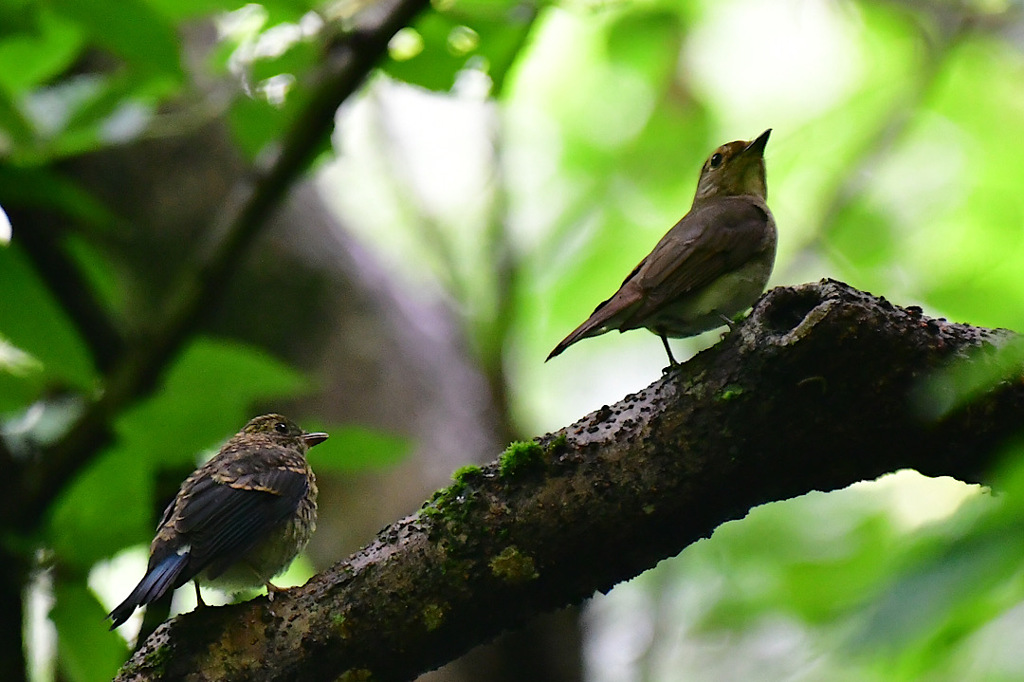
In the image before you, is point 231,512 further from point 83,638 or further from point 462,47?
point 462,47

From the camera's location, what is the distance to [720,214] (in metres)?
3.56

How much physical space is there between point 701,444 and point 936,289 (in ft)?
7.44

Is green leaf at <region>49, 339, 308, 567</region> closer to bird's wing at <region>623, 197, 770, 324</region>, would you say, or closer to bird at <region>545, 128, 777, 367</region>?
bird at <region>545, 128, 777, 367</region>

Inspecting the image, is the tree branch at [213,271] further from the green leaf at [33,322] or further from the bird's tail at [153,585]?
the bird's tail at [153,585]

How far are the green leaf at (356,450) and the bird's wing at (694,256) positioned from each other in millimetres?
920

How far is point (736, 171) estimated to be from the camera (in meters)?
4.67

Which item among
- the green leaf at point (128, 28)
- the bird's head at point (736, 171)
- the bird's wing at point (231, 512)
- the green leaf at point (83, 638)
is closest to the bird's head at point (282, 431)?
the bird's wing at point (231, 512)

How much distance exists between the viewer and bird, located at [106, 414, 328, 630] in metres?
2.90

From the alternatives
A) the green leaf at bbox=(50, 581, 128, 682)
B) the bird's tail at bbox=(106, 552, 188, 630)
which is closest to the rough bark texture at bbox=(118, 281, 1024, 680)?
the bird's tail at bbox=(106, 552, 188, 630)

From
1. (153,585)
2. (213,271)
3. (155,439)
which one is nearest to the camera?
(153,585)

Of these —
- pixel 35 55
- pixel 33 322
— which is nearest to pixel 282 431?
pixel 33 322

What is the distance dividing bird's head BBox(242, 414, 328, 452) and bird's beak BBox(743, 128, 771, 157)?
7.60 ft

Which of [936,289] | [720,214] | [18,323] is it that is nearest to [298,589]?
[18,323]

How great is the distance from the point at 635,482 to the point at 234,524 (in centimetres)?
136
